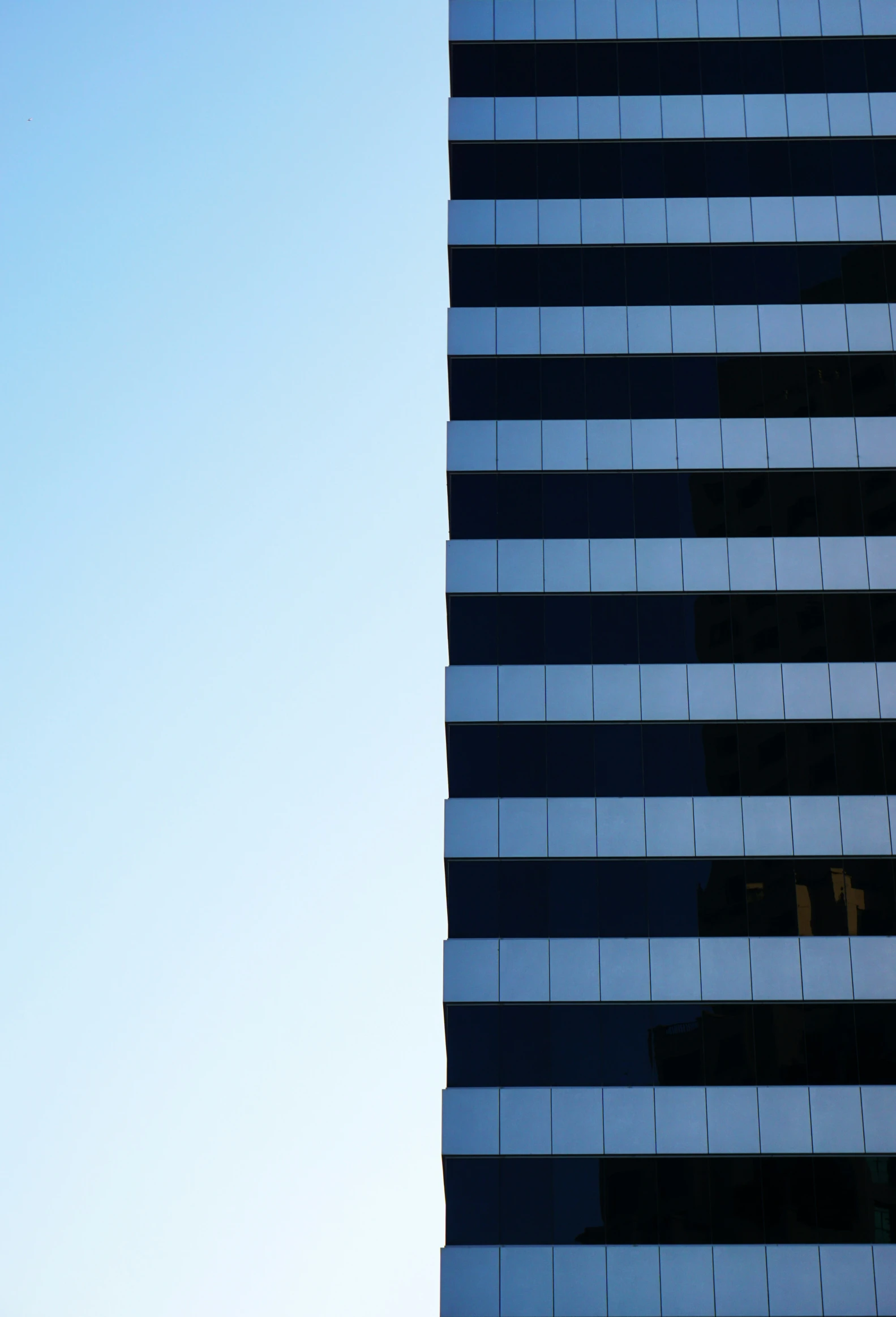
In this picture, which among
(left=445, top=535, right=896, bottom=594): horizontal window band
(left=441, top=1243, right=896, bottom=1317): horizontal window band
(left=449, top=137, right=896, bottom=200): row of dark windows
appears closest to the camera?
(left=441, top=1243, right=896, bottom=1317): horizontal window band

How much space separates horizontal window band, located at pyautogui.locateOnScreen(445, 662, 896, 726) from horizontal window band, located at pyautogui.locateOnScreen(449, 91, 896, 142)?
18622mm

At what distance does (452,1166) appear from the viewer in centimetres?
4278

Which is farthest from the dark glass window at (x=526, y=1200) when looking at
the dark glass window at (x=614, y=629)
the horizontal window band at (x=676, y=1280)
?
the dark glass window at (x=614, y=629)

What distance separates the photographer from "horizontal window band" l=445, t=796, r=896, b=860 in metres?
45.2

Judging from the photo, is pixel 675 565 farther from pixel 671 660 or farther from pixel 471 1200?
pixel 471 1200

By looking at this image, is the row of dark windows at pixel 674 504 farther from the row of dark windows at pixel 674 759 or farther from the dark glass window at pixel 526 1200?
the dark glass window at pixel 526 1200

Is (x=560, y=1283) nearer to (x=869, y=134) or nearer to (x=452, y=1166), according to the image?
(x=452, y=1166)

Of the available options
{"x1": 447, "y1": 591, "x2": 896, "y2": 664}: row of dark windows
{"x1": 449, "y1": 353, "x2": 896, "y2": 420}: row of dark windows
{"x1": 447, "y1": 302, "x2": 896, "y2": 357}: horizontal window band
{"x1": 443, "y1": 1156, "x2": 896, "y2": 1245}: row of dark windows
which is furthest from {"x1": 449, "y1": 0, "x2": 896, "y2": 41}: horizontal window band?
{"x1": 443, "y1": 1156, "x2": 896, "y2": 1245}: row of dark windows

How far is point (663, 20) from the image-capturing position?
53.9 m

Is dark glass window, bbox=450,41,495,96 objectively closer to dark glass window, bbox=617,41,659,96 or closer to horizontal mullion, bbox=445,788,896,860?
dark glass window, bbox=617,41,659,96

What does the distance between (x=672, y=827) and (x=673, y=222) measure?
2033cm

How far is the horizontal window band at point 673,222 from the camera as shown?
51.2m

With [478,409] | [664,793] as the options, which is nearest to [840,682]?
[664,793]

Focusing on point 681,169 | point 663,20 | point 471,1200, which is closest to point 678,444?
point 681,169
